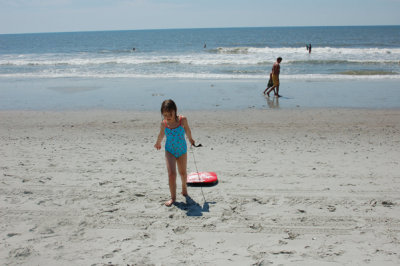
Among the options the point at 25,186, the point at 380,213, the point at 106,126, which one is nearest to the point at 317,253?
the point at 380,213

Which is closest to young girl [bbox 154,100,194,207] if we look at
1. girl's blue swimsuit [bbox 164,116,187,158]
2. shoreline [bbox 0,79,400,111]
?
girl's blue swimsuit [bbox 164,116,187,158]

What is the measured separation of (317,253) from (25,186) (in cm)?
392

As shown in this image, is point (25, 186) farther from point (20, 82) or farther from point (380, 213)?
point (20, 82)

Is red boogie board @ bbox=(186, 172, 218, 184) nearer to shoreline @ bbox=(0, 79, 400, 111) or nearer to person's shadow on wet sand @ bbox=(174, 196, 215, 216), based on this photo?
person's shadow on wet sand @ bbox=(174, 196, 215, 216)

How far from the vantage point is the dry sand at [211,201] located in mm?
3189

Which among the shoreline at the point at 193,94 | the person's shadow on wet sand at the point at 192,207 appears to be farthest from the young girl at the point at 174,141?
the shoreline at the point at 193,94

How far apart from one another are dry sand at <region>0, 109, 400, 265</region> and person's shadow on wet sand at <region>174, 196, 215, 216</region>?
0.01m

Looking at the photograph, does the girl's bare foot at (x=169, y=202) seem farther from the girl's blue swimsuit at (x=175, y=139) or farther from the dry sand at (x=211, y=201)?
the girl's blue swimsuit at (x=175, y=139)

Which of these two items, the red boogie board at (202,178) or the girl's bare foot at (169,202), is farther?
the red boogie board at (202,178)

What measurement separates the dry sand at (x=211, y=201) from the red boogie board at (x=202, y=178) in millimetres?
131

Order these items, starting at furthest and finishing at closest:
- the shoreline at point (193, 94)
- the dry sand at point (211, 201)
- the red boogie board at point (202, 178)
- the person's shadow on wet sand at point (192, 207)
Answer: the shoreline at point (193, 94), the red boogie board at point (202, 178), the person's shadow on wet sand at point (192, 207), the dry sand at point (211, 201)

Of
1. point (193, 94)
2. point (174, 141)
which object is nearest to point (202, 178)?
point (174, 141)

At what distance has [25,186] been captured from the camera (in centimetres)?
479

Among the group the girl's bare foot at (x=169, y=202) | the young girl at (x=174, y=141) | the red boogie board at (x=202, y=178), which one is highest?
the young girl at (x=174, y=141)
